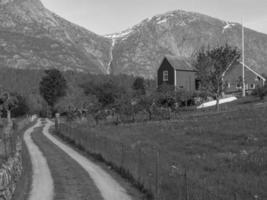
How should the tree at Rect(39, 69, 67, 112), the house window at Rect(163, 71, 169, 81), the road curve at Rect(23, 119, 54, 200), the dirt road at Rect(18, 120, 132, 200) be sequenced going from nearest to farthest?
the dirt road at Rect(18, 120, 132, 200) → the road curve at Rect(23, 119, 54, 200) → the house window at Rect(163, 71, 169, 81) → the tree at Rect(39, 69, 67, 112)

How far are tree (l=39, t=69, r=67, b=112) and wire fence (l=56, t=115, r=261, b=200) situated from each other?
11509 centimetres

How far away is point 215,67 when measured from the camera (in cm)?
6303

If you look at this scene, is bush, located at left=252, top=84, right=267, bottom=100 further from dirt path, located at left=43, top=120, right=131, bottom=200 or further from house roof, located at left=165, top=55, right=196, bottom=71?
dirt path, located at left=43, top=120, right=131, bottom=200

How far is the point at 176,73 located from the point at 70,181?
64411 millimetres

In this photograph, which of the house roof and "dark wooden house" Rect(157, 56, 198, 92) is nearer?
"dark wooden house" Rect(157, 56, 198, 92)

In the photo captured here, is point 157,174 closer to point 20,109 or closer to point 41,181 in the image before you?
point 41,181

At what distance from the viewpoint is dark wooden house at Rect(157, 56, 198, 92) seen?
8475cm

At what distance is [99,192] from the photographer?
1877 centimetres

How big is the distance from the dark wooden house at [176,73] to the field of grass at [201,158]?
43.5 metres

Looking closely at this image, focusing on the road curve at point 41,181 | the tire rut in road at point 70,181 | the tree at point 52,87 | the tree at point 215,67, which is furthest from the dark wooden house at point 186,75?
the tree at point 52,87

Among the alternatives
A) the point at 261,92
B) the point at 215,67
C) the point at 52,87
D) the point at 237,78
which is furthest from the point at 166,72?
the point at 52,87

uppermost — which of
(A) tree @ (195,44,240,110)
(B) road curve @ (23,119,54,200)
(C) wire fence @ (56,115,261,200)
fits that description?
(A) tree @ (195,44,240,110)

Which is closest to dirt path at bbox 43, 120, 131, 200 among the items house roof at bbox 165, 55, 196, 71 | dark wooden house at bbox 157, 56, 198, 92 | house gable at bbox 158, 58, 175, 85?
dark wooden house at bbox 157, 56, 198, 92

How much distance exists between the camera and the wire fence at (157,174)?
13.8 m
